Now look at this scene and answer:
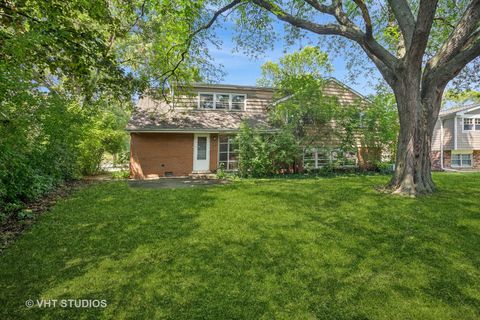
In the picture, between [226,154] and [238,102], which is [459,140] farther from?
[226,154]

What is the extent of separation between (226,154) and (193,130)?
269cm

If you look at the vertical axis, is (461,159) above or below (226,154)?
above

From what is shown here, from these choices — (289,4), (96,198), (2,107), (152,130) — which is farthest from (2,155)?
(289,4)

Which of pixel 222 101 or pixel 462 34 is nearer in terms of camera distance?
pixel 462 34

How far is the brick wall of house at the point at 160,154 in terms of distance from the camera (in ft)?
46.7

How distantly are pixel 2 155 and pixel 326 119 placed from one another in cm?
1378

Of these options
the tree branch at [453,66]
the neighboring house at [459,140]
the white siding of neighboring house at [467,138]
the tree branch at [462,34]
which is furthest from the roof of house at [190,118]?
the white siding of neighboring house at [467,138]

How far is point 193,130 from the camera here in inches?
560

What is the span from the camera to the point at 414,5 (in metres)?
12.2

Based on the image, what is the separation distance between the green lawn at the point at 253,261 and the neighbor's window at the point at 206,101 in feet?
35.8

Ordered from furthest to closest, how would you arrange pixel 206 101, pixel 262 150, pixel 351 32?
pixel 206 101 → pixel 262 150 → pixel 351 32

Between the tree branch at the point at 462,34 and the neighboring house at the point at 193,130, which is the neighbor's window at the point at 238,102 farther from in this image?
the tree branch at the point at 462,34

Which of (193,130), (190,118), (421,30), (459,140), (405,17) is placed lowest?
(193,130)

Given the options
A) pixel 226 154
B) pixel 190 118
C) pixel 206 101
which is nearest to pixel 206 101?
pixel 206 101
